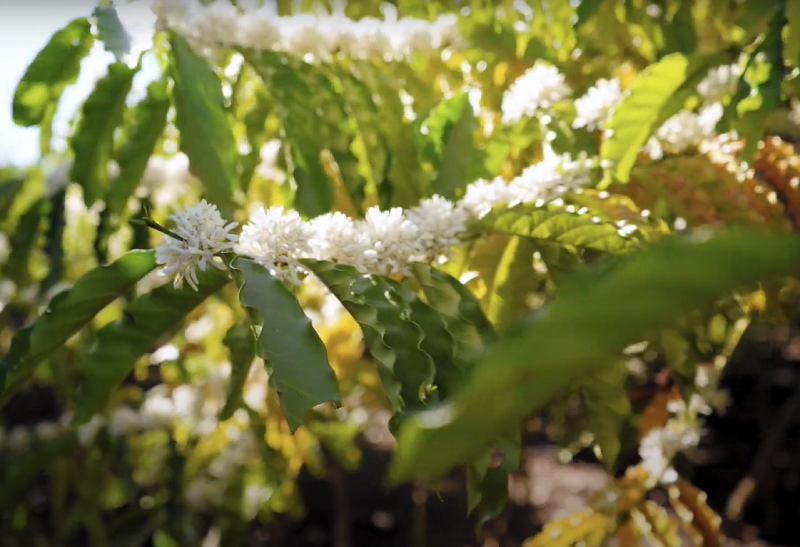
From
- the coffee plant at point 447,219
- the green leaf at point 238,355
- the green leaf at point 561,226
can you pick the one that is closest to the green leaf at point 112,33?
the coffee plant at point 447,219

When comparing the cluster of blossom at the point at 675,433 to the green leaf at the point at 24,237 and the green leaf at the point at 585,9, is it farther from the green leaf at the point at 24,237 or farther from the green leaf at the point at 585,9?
the green leaf at the point at 24,237

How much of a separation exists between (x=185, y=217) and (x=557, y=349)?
408mm

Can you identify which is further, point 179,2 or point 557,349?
point 179,2

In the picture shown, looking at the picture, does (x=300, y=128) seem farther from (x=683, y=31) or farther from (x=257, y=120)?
(x=683, y=31)

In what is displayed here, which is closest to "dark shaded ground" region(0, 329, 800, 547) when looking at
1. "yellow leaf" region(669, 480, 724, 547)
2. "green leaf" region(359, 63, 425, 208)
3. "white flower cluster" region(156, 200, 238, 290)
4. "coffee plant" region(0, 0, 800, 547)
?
"coffee plant" region(0, 0, 800, 547)

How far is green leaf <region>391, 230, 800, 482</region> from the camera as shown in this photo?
0.24 metres

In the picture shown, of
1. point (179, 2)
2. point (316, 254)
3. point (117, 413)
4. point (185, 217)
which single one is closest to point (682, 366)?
point (316, 254)

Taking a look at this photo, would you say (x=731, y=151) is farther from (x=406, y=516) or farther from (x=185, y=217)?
(x=406, y=516)

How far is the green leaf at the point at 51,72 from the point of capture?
2.65 ft

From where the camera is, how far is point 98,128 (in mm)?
854

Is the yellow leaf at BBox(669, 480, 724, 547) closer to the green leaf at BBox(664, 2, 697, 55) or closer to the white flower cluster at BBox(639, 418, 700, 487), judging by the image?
the white flower cluster at BBox(639, 418, 700, 487)

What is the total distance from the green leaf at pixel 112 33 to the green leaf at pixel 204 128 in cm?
7

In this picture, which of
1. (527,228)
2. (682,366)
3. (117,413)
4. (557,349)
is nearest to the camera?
(557,349)

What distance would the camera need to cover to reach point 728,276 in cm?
25
